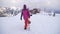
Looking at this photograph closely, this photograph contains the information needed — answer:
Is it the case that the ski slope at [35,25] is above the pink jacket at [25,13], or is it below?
below

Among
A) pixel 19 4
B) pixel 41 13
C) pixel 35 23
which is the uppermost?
pixel 19 4

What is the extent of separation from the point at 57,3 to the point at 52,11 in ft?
0.50

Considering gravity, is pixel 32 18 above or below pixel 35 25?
above

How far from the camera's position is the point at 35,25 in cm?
192

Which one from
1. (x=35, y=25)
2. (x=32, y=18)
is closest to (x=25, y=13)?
(x=32, y=18)

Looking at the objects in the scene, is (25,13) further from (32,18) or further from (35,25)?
(35,25)

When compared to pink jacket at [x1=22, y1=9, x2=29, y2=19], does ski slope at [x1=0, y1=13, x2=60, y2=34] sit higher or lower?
lower

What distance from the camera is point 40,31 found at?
1.92 meters

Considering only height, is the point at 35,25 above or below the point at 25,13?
below

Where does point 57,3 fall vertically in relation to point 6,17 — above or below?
above

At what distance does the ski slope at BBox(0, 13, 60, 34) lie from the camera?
1.91 meters

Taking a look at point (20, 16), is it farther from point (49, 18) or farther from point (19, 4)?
point (49, 18)

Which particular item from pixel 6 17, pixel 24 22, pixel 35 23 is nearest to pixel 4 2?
pixel 6 17

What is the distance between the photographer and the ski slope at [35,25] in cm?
191
